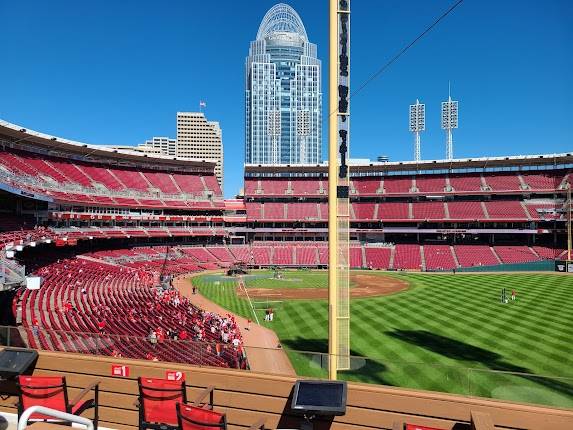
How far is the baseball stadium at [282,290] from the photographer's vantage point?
638 cm

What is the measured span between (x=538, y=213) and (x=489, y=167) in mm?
10774

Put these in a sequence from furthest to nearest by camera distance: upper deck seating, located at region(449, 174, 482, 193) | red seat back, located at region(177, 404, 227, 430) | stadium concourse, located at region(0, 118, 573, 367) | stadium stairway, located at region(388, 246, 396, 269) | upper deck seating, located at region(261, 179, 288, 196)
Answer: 1. upper deck seating, located at region(261, 179, 288, 196)
2. upper deck seating, located at region(449, 174, 482, 193)
3. stadium stairway, located at region(388, 246, 396, 269)
4. stadium concourse, located at region(0, 118, 573, 367)
5. red seat back, located at region(177, 404, 227, 430)

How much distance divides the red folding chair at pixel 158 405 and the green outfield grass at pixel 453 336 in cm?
221

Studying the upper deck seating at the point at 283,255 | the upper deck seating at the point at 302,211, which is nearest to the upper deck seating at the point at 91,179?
the upper deck seating at the point at 302,211

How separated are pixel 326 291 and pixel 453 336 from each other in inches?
704

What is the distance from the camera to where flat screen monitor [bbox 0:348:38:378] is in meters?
7.13

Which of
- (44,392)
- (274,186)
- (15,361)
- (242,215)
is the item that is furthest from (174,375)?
(274,186)

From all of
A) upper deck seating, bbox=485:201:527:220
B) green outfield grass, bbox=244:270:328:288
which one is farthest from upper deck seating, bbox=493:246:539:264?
green outfield grass, bbox=244:270:328:288

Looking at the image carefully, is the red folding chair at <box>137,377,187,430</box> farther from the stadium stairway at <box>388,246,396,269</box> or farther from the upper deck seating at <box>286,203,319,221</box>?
the upper deck seating at <box>286,203,319,221</box>

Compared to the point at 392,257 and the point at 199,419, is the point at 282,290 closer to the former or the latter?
the point at 392,257

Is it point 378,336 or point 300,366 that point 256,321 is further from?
point 300,366

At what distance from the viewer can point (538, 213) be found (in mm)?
62406

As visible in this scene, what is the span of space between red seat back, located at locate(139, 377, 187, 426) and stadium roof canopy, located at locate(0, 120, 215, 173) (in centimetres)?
4251

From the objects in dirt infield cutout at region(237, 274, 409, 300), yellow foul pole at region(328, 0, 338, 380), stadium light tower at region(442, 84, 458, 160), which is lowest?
dirt infield cutout at region(237, 274, 409, 300)
